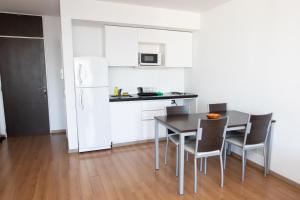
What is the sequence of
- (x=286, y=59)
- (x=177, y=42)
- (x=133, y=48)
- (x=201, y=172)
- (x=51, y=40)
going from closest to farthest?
(x=286, y=59), (x=201, y=172), (x=133, y=48), (x=177, y=42), (x=51, y=40)

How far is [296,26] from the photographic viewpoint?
8.00ft

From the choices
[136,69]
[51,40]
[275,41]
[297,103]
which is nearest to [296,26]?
[275,41]

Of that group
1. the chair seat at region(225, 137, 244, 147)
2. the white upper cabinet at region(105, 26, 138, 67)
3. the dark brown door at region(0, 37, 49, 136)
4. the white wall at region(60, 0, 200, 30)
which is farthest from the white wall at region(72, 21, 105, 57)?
the chair seat at region(225, 137, 244, 147)

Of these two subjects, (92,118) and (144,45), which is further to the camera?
(144,45)

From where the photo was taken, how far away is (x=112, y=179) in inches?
106

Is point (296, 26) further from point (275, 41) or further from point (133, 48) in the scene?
point (133, 48)

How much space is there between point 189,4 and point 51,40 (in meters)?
3.09

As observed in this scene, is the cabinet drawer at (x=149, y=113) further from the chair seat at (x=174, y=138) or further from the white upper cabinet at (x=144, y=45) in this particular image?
the chair seat at (x=174, y=138)

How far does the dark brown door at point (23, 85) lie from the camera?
4367 millimetres

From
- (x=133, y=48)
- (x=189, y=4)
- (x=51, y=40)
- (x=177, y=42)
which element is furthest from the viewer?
(x=51, y=40)

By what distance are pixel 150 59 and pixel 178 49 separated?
0.66 meters

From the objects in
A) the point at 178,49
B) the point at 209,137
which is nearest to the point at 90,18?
the point at 178,49

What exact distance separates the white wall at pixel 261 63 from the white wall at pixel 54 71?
129 inches

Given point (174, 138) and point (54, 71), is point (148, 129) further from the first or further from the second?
point (54, 71)
